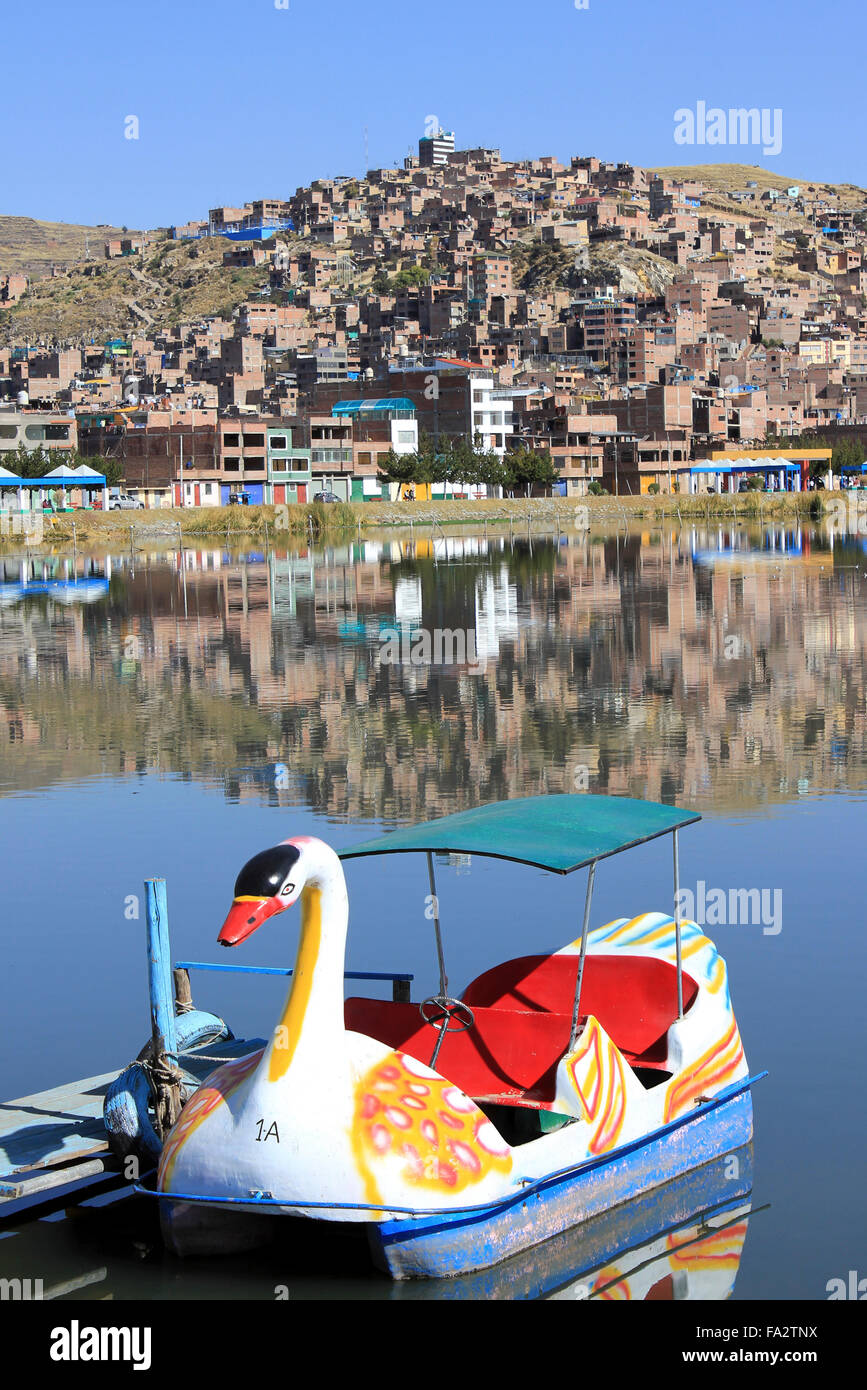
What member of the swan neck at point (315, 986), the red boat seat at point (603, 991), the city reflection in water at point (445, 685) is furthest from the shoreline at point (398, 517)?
the swan neck at point (315, 986)

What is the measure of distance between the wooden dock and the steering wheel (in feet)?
3.85

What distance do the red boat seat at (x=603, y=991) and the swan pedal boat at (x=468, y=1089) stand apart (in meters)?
0.01

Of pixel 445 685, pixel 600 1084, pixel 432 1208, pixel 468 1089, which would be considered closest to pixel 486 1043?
pixel 468 1089

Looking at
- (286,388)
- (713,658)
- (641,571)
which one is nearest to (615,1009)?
(713,658)

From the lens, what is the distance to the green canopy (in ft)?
29.2

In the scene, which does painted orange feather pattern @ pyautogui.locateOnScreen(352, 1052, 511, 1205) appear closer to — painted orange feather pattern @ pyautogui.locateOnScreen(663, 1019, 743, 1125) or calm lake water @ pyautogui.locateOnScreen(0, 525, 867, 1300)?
calm lake water @ pyautogui.locateOnScreen(0, 525, 867, 1300)

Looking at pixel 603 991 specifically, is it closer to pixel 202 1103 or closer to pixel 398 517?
pixel 202 1103

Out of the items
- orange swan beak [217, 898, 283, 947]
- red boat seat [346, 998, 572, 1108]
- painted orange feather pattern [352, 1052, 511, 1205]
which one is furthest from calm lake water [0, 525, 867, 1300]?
orange swan beak [217, 898, 283, 947]

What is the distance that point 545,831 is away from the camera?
931cm

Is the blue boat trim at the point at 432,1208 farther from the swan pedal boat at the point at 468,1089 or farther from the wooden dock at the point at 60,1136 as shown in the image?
the wooden dock at the point at 60,1136

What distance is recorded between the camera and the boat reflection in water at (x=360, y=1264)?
26.0 feet

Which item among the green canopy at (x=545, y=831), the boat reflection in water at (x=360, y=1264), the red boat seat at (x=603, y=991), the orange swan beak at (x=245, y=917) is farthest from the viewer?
the red boat seat at (x=603, y=991)

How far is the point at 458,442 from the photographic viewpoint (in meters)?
138
